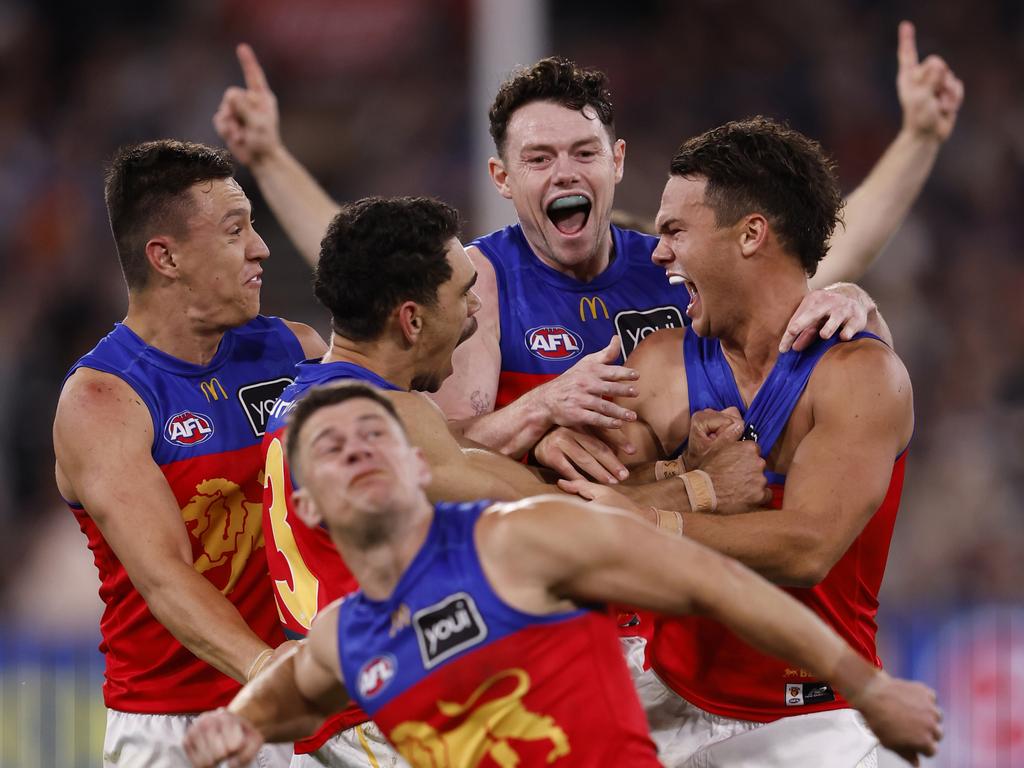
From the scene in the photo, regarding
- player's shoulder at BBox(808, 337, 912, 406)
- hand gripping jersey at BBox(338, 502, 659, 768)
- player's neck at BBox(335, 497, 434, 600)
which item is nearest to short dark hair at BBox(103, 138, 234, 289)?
player's neck at BBox(335, 497, 434, 600)

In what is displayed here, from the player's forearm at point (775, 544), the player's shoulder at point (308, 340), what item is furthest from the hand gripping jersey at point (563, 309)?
the player's forearm at point (775, 544)

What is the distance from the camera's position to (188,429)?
5188 millimetres

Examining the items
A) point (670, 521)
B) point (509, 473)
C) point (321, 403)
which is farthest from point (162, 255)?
point (670, 521)

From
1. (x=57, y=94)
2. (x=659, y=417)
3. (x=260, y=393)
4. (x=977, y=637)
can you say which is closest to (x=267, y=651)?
(x=260, y=393)

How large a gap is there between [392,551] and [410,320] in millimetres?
1061

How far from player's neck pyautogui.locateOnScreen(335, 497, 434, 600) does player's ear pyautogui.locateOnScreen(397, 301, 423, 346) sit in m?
0.96

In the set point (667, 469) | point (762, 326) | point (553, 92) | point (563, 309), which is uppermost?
point (553, 92)

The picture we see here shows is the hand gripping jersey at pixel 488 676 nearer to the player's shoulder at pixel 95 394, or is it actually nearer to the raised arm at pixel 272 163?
the player's shoulder at pixel 95 394

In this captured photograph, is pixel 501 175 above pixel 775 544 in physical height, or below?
above

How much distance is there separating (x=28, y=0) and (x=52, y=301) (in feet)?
11.0

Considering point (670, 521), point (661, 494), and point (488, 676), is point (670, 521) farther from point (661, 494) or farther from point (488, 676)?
point (488, 676)

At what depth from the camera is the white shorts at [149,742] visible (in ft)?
17.3

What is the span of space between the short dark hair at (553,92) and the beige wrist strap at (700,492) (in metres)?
1.79

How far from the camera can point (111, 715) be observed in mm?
5461
